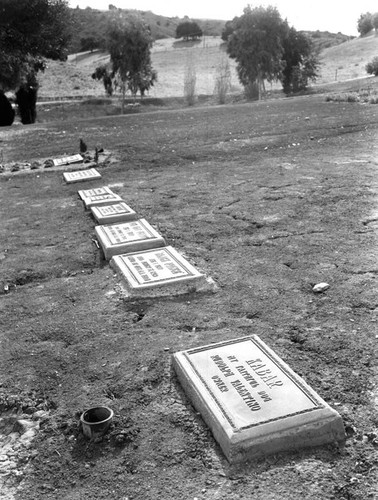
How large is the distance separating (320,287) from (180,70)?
173ft

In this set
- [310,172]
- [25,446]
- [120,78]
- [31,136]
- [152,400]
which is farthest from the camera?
[120,78]

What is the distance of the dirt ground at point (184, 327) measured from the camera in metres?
1.89

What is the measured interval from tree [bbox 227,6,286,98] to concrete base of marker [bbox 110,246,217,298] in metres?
30.1

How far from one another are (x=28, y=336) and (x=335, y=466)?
1655 millimetres

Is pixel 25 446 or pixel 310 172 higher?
pixel 310 172

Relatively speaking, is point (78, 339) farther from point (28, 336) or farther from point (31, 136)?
point (31, 136)

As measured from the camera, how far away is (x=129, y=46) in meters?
32.2

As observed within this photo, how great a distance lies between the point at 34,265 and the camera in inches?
156

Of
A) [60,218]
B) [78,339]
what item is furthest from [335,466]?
[60,218]

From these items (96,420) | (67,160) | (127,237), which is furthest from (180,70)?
(96,420)

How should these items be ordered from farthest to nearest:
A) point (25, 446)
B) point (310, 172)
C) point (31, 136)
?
1. point (31, 136)
2. point (310, 172)
3. point (25, 446)

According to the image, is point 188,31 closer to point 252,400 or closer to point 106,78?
point 106,78

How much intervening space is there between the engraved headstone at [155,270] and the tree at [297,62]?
3567 cm

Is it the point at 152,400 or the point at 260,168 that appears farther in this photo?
the point at 260,168
